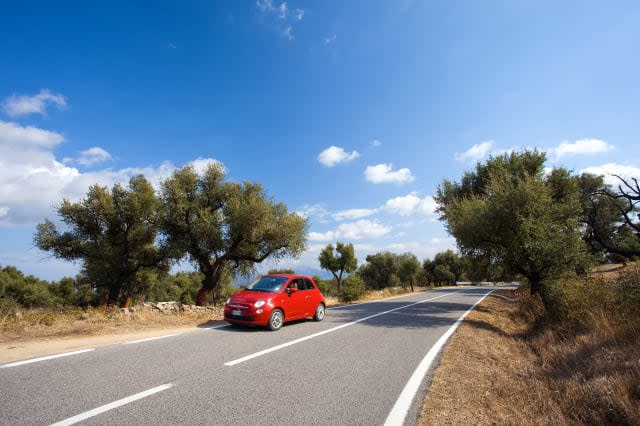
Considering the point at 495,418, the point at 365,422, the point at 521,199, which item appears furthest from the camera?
the point at 521,199

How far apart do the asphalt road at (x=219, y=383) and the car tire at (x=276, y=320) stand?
1400mm

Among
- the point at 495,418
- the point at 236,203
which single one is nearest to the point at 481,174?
the point at 236,203

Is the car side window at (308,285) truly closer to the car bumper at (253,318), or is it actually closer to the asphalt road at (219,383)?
the car bumper at (253,318)

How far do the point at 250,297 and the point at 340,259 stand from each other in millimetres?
41346

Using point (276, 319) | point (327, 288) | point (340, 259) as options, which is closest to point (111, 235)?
point (276, 319)

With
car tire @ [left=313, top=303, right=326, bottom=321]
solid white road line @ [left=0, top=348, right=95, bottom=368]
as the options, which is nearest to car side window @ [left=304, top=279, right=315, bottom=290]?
car tire @ [left=313, top=303, right=326, bottom=321]

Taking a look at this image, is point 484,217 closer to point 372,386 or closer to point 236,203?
point 372,386

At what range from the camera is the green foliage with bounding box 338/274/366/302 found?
75.0 feet

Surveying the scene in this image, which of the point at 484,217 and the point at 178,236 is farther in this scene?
the point at 178,236

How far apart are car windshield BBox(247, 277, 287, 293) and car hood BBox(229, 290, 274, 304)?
275 millimetres

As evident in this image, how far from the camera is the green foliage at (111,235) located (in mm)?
21219

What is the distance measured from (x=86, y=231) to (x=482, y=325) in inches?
974

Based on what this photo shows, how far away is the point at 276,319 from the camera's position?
9.77 meters

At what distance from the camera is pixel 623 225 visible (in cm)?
2925
